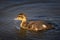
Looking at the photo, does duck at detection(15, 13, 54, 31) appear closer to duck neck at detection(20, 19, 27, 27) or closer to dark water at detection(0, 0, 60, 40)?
duck neck at detection(20, 19, 27, 27)

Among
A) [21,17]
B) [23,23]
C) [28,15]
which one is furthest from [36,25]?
[28,15]

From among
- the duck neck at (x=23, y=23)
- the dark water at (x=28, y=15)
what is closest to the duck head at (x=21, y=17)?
the duck neck at (x=23, y=23)

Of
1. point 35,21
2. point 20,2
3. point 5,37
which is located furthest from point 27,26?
point 20,2

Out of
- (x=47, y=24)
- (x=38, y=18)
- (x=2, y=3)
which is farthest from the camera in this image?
(x=2, y=3)

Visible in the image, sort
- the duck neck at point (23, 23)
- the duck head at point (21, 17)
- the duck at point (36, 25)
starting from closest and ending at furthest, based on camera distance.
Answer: the duck at point (36, 25)
the duck neck at point (23, 23)
the duck head at point (21, 17)

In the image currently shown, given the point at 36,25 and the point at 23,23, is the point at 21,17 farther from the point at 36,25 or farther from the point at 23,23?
the point at 36,25

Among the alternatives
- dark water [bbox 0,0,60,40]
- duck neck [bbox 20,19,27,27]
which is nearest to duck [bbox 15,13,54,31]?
duck neck [bbox 20,19,27,27]

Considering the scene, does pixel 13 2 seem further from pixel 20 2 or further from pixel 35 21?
pixel 35 21

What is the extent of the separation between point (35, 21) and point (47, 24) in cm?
52

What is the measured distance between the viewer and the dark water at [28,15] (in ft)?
37.6

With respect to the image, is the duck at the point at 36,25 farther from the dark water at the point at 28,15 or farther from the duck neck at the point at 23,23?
the dark water at the point at 28,15

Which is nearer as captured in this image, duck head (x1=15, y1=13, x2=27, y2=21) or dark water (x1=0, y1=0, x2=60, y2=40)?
dark water (x1=0, y1=0, x2=60, y2=40)

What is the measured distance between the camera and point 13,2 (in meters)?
16.3

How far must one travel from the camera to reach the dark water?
1146 cm
